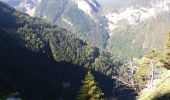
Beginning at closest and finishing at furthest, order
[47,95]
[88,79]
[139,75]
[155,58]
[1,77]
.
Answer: [88,79] → [155,58] → [139,75] → [1,77] → [47,95]

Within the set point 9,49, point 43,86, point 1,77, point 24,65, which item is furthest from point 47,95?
point 1,77

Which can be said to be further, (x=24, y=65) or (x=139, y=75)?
(x=24, y=65)

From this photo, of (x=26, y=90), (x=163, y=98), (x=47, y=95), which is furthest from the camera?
(x=47, y=95)

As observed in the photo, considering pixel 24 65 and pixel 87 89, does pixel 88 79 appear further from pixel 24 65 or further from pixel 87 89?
pixel 24 65

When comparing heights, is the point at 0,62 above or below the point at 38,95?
above

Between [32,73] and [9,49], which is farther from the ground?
[9,49]

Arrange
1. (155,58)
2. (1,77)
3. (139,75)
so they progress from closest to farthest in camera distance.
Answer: (155,58) < (139,75) < (1,77)

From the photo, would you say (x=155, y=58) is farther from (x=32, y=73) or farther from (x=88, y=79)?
(x=32, y=73)

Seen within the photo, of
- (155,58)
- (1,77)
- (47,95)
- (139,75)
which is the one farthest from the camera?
(47,95)

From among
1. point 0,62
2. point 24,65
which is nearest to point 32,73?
point 24,65
